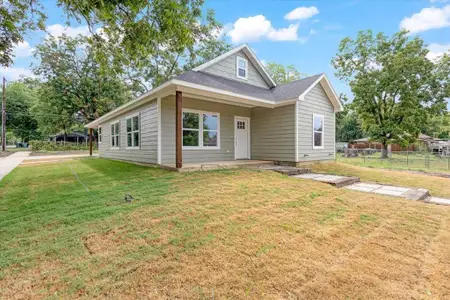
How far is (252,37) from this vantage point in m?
17.3

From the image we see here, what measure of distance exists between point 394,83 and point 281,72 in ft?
40.0

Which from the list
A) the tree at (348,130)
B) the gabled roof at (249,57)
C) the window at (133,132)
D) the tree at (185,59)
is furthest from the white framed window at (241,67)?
the tree at (348,130)

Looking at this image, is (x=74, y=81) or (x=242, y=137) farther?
(x=74, y=81)

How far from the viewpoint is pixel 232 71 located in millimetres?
10633

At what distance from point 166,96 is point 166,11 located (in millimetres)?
3854

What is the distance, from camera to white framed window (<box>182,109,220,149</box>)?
8.53 m

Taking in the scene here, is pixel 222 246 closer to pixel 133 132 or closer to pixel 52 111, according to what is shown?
pixel 133 132

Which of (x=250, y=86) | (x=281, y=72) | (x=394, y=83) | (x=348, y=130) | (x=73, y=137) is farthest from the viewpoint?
(x=348, y=130)

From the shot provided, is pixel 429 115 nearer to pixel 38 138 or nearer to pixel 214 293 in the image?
pixel 214 293

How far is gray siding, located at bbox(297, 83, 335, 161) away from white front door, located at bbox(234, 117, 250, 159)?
2448 millimetres

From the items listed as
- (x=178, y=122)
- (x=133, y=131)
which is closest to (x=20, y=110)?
(x=133, y=131)

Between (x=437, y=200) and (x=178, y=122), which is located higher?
(x=178, y=122)

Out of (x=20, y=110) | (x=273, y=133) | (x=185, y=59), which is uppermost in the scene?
(x=185, y=59)

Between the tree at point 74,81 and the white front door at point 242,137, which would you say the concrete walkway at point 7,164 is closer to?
the white front door at point 242,137
